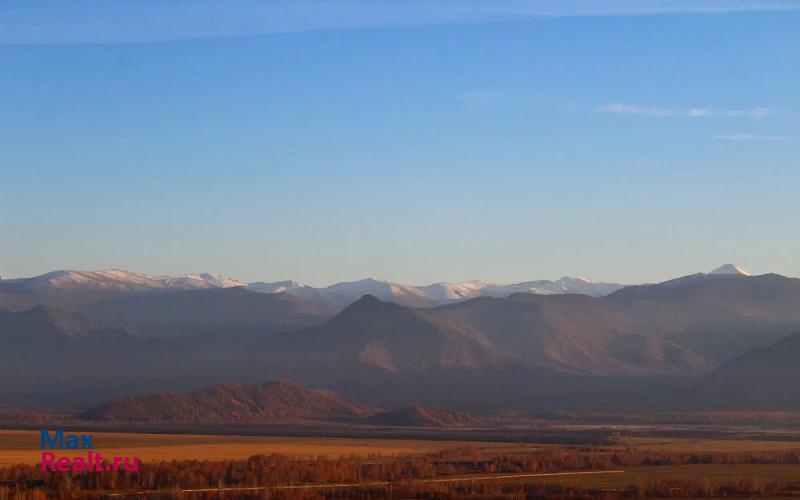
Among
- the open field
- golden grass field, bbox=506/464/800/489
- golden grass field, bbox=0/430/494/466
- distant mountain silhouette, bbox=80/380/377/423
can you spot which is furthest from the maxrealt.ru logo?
distant mountain silhouette, bbox=80/380/377/423

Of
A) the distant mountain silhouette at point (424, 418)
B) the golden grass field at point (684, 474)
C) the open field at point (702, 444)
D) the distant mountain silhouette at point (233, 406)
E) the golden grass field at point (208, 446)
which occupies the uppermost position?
the distant mountain silhouette at point (233, 406)

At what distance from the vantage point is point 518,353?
7864 inches

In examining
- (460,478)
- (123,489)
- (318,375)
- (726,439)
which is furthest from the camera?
(318,375)

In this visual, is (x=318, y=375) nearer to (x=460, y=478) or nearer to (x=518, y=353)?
(x=518, y=353)

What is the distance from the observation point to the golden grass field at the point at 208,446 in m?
71.0

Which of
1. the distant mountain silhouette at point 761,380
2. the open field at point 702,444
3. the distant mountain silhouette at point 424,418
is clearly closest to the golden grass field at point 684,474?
the open field at point 702,444

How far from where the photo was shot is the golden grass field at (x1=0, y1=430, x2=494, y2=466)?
71000mm

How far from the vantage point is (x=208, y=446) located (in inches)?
3150

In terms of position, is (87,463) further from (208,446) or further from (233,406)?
(233,406)

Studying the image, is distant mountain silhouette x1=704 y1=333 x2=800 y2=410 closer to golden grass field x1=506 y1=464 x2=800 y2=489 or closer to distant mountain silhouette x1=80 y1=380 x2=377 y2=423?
distant mountain silhouette x1=80 y1=380 x2=377 y2=423

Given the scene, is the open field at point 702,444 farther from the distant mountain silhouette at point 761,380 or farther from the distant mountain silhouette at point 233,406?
the distant mountain silhouette at point 761,380

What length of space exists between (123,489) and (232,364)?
14256 centimetres

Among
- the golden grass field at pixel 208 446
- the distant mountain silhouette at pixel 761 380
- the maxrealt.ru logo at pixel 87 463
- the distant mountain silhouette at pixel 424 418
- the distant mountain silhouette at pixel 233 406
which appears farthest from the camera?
the distant mountain silhouette at pixel 761 380

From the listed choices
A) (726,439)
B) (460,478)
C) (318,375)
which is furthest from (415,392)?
(460,478)
